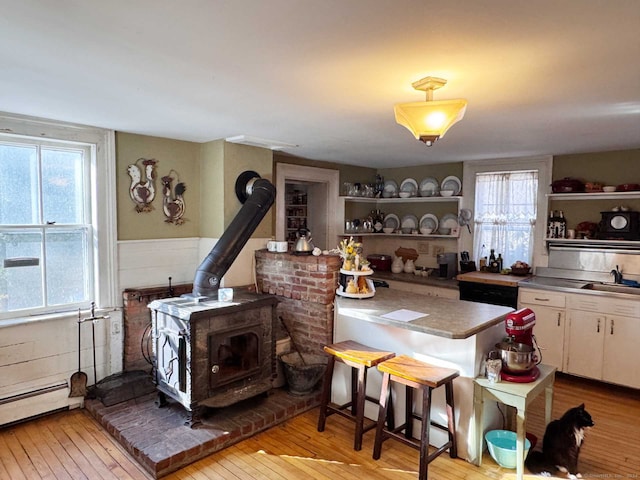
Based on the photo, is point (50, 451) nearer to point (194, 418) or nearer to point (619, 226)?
point (194, 418)

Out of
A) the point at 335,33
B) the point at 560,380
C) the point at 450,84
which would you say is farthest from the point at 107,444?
the point at 560,380

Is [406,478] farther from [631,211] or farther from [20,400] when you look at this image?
[631,211]

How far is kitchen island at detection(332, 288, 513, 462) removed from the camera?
265cm

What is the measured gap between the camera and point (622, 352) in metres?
3.72

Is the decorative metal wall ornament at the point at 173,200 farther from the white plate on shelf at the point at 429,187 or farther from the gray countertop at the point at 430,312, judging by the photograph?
the white plate on shelf at the point at 429,187

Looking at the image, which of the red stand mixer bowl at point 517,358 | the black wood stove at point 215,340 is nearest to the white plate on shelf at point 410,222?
the black wood stove at point 215,340

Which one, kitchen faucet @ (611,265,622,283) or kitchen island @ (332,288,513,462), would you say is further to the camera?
kitchen faucet @ (611,265,622,283)

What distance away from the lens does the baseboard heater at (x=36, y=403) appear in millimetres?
3021

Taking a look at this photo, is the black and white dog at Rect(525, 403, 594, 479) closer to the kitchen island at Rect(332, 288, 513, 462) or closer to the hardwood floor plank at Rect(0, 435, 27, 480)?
the kitchen island at Rect(332, 288, 513, 462)

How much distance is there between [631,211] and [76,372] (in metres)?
5.27

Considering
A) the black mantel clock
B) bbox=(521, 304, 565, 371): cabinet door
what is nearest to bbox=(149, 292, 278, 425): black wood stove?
bbox=(521, 304, 565, 371): cabinet door

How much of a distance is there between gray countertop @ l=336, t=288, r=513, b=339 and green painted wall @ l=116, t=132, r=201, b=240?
5.71 ft

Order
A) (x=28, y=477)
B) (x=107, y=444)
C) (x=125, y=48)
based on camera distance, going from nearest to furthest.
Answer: (x=125, y=48)
(x=28, y=477)
(x=107, y=444)

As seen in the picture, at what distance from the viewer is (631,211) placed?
4.05m
